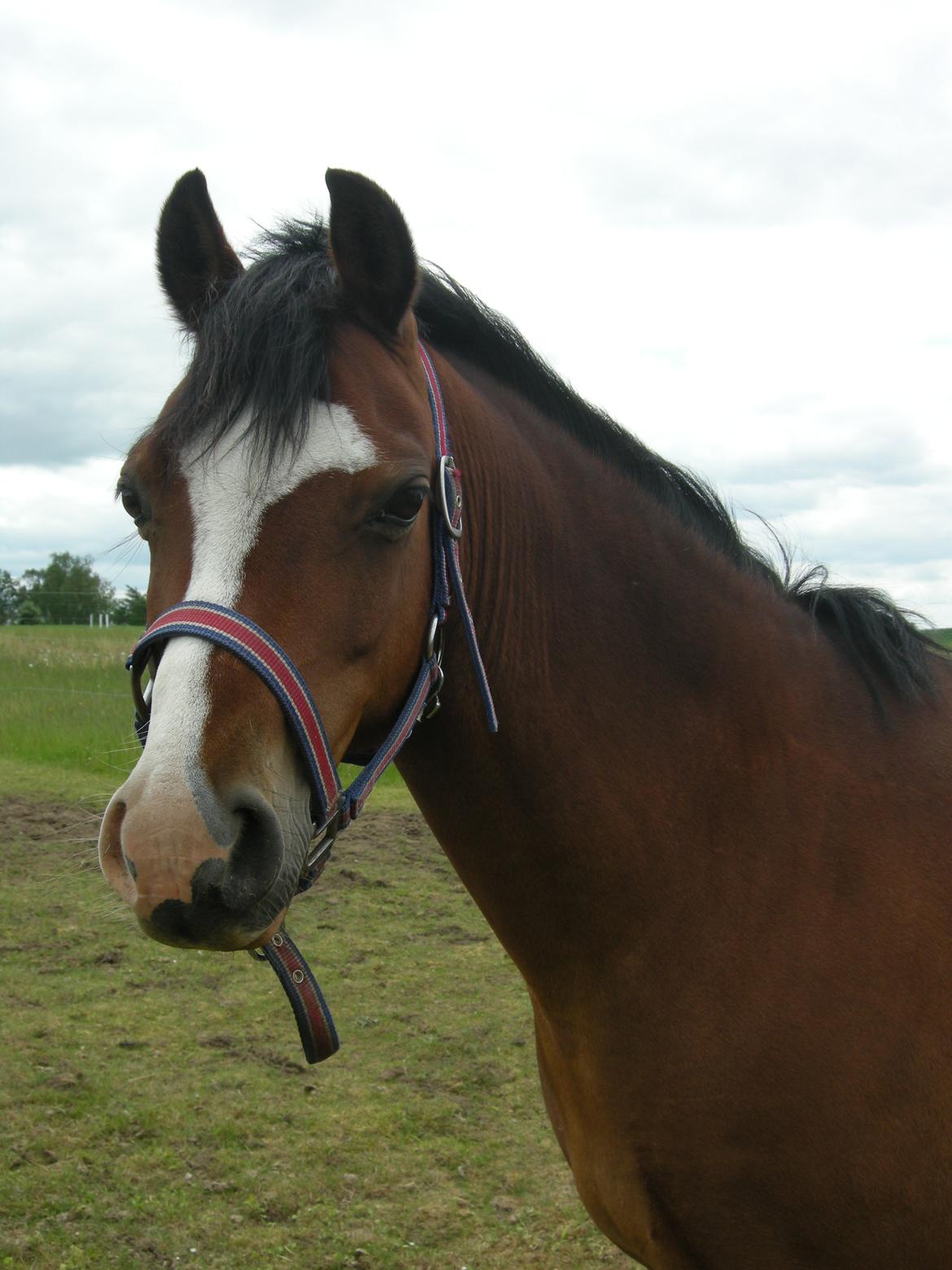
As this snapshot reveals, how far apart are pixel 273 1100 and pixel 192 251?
3781 mm

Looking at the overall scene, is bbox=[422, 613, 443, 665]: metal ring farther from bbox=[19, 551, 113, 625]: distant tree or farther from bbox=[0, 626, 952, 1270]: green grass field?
bbox=[19, 551, 113, 625]: distant tree

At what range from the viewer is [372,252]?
1.96 metres

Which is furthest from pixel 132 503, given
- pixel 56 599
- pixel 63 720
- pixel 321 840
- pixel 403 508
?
pixel 56 599

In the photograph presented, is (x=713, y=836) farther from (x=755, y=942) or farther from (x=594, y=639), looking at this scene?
(x=594, y=639)

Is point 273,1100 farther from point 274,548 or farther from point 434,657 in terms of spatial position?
point 274,548

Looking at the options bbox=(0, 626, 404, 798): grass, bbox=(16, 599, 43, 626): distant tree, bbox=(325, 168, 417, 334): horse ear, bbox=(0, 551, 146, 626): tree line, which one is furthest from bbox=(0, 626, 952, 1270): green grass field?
bbox=(16, 599, 43, 626): distant tree

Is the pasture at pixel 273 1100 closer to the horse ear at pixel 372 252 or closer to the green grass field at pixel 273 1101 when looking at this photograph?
the green grass field at pixel 273 1101

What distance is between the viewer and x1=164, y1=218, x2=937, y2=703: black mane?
5.91 ft

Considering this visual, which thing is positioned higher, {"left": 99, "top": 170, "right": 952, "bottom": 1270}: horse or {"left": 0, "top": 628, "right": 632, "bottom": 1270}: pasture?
{"left": 99, "top": 170, "right": 952, "bottom": 1270}: horse

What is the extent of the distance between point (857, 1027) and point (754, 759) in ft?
1.83

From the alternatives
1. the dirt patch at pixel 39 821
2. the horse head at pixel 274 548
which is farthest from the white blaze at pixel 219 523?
the dirt patch at pixel 39 821

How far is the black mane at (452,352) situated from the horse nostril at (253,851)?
24.4 inches

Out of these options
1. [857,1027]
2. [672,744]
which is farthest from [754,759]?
[857,1027]

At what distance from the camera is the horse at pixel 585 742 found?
173cm
